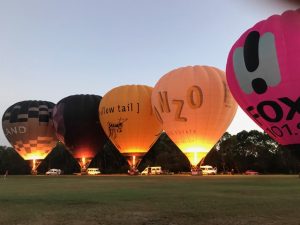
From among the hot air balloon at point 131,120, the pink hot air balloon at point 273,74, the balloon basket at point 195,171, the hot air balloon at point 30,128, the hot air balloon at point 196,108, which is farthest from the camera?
the hot air balloon at point 30,128

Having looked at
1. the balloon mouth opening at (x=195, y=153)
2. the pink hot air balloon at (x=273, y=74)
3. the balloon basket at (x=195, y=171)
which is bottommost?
the balloon basket at (x=195, y=171)

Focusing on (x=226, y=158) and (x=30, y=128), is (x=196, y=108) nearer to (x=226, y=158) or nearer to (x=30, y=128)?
(x=30, y=128)

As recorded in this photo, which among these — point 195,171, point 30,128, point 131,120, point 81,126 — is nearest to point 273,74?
point 195,171

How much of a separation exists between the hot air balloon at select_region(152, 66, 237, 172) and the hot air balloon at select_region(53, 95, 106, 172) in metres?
10.3

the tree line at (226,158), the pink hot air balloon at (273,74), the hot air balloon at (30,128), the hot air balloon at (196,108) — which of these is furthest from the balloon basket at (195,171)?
the tree line at (226,158)

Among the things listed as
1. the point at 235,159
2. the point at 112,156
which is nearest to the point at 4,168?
the point at 112,156

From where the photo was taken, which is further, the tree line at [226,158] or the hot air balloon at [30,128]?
the tree line at [226,158]

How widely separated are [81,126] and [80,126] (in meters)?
0.10

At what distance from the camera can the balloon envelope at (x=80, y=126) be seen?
124ft

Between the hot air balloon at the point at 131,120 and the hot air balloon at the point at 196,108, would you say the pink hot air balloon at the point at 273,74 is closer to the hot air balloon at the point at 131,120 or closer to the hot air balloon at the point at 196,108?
the hot air balloon at the point at 196,108

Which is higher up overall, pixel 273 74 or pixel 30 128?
pixel 30 128

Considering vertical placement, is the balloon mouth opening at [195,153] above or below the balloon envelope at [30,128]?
below

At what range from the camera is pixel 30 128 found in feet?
136

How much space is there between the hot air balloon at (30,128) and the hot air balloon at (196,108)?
55.3 ft
